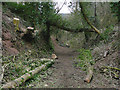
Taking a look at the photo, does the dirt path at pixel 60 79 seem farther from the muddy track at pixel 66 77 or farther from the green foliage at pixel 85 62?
the green foliage at pixel 85 62

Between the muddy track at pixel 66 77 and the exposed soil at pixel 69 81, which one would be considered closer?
the exposed soil at pixel 69 81

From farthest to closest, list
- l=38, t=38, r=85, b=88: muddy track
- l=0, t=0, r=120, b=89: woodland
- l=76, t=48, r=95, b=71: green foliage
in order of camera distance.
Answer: l=0, t=0, r=120, b=89: woodland
l=76, t=48, r=95, b=71: green foliage
l=38, t=38, r=85, b=88: muddy track

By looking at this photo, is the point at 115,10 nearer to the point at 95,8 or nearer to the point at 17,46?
the point at 95,8

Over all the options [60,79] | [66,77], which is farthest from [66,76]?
[60,79]

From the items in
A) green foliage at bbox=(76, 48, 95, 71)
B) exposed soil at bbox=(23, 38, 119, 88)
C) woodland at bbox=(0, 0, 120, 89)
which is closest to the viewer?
exposed soil at bbox=(23, 38, 119, 88)

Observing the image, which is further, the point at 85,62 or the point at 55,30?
the point at 55,30

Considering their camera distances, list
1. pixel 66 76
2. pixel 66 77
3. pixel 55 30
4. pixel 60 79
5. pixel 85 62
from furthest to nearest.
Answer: pixel 55 30 → pixel 85 62 → pixel 66 76 → pixel 66 77 → pixel 60 79

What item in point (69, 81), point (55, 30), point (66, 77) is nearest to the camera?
point (69, 81)

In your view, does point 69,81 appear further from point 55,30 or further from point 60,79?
point 55,30

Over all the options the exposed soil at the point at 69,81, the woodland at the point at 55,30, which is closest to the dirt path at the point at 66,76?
the exposed soil at the point at 69,81

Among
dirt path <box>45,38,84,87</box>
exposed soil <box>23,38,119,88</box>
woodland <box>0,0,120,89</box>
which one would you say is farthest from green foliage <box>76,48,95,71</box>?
exposed soil <box>23,38,119,88</box>

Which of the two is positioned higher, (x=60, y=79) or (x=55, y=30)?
(x=55, y=30)

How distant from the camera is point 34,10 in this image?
11023 mm

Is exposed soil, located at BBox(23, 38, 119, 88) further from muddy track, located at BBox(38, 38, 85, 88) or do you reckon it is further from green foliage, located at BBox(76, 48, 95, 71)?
green foliage, located at BBox(76, 48, 95, 71)
